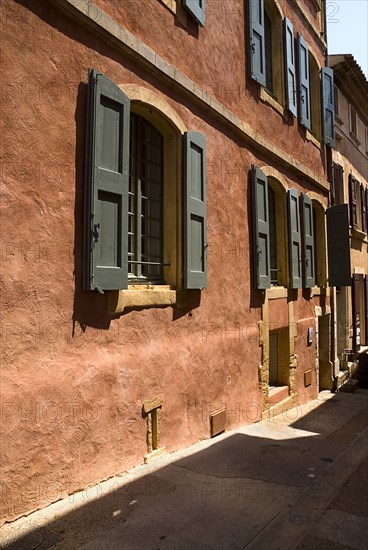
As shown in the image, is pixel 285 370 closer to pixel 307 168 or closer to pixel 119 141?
pixel 307 168

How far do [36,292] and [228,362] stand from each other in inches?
126

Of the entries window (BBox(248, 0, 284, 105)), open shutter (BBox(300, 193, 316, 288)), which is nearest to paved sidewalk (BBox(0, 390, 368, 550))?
open shutter (BBox(300, 193, 316, 288))

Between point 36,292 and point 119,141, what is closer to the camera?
point 36,292

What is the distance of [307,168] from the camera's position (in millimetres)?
8945

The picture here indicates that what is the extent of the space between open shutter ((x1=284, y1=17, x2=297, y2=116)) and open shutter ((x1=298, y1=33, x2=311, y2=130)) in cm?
31

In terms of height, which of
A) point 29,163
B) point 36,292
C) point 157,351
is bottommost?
point 157,351

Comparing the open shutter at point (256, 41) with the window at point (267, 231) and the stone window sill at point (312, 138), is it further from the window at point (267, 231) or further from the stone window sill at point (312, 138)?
the stone window sill at point (312, 138)

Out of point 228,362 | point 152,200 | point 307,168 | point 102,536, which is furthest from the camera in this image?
point 307,168

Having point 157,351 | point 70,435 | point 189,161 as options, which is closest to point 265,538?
point 70,435

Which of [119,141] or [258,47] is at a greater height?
[258,47]

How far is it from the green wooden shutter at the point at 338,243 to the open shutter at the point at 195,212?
18.6 feet

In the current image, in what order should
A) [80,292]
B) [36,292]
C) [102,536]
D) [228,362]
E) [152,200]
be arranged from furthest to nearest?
[228,362] → [152,200] → [80,292] → [36,292] → [102,536]

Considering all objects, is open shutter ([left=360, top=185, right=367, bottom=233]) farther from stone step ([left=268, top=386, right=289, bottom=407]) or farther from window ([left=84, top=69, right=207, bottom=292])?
window ([left=84, top=69, right=207, bottom=292])

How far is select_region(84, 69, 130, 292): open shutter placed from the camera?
3.67 metres
